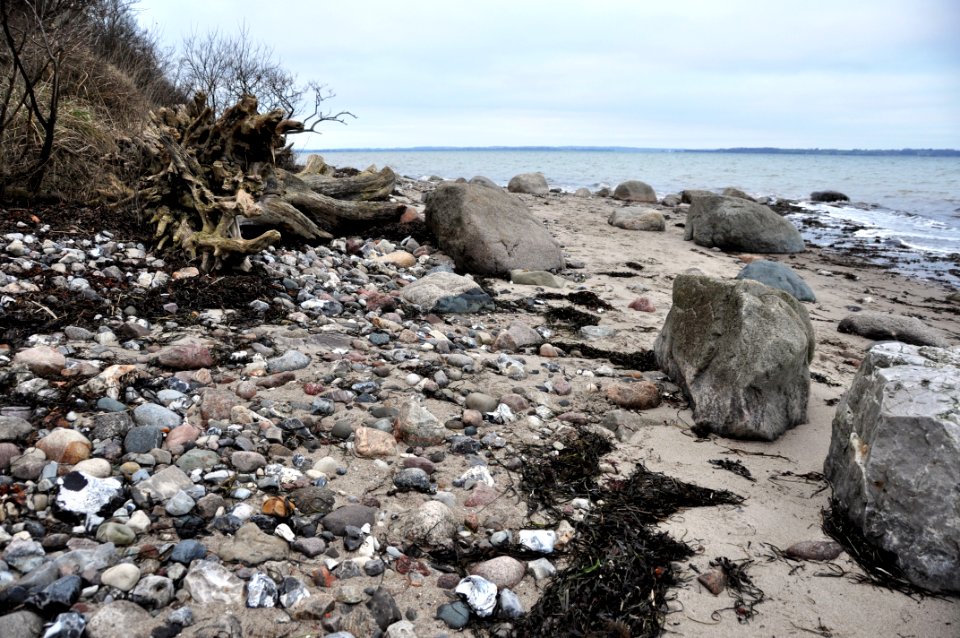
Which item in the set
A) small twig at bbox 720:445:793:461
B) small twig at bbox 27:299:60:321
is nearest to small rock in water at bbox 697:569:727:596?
small twig at bbox 720:445:793:461

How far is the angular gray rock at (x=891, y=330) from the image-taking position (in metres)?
6.43

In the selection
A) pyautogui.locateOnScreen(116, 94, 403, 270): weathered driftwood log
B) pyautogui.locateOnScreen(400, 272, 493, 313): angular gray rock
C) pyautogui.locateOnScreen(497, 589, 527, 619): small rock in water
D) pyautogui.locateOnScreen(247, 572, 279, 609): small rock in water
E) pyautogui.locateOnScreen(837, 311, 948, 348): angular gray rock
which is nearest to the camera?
pyautogui.locateOnScreen(247, 572, 279, 609): small rock in water

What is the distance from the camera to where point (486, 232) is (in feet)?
25.6

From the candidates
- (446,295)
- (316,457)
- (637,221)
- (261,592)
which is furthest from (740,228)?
(261,592)

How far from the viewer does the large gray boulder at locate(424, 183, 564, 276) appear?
25.1 ft

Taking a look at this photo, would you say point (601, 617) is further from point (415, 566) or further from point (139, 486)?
point (139, 486)

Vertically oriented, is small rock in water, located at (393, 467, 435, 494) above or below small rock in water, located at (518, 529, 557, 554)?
above

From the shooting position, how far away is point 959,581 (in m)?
2.45

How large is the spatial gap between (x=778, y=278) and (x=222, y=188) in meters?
6.94

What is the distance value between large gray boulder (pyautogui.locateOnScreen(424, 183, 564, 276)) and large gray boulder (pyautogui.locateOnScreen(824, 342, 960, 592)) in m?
5.03

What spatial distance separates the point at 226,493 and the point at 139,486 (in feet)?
1.13

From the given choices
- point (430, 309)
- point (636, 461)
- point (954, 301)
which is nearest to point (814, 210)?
point (954, 301)

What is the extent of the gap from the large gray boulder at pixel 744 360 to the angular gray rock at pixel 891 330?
2.80 metres

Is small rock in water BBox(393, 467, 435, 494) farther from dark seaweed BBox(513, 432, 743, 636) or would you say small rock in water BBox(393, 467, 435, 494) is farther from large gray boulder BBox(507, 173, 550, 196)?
large gray boulder BBox(507, 173, 550, 196)
